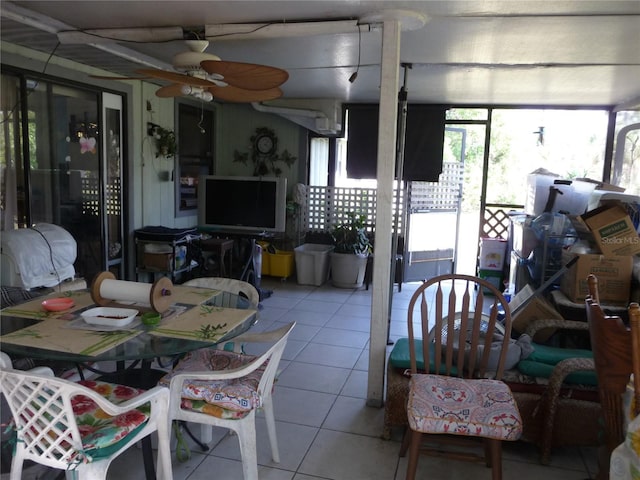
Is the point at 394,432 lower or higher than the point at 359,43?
lower

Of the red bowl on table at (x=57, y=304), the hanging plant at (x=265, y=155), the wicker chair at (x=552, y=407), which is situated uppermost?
the hanging plant at (x=265, y=155)

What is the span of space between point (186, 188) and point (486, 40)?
3701 mm

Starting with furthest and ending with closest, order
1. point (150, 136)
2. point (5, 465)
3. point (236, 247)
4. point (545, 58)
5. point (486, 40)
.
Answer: point (236, 247)
point (150, 136)
point (545, 58)
point (486, 40)
point (5, 465)

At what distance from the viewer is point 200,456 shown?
2.34 metres

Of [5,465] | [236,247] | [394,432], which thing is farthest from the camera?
[236,247]

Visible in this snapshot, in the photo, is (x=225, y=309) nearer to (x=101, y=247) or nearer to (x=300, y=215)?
(x=101, y=247)

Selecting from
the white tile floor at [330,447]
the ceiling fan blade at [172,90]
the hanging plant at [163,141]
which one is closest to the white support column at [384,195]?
the white tile floor at [330,447]

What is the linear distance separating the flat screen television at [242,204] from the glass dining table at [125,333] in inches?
106

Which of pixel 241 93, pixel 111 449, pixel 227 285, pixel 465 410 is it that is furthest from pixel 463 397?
pixel 241 93

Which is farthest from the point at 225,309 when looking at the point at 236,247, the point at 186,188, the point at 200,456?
the point at 186,188

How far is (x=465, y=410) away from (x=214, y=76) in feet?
6.14

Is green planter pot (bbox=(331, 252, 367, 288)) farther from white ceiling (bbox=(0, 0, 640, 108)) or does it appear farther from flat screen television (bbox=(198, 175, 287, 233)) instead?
white ceiling (bbox=(0, 0, 640, 108))

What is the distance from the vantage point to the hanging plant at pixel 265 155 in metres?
6.15

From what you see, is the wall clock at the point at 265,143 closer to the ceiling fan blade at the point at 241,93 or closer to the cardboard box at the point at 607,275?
the ceiling fan blade at the point at 241,93
